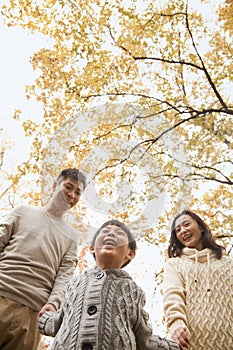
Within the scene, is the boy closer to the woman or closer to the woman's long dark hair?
the woman

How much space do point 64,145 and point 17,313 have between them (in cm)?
341

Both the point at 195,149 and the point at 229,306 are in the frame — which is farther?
the point at 195,149

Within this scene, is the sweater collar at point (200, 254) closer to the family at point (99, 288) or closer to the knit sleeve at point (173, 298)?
the family at point (99, 288)

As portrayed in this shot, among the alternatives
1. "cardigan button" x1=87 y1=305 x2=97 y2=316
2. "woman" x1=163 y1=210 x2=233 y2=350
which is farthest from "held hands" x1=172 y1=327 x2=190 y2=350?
"cardigan button" x1=87 y1=305 x2=97 y2=316

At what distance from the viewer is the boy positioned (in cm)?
133

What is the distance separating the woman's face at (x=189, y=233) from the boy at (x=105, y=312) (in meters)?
0.88

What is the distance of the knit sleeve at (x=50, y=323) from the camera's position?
5.11 ft

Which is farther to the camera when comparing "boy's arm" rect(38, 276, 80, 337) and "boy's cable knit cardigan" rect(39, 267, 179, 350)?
"boy's arm" rect(38, 276, 80, 337)

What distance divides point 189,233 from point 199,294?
589 millimetres

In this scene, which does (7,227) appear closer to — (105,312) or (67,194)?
(67,194)

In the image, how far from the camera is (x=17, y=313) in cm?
192

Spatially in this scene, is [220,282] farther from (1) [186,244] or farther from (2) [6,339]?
(2) [6,339]

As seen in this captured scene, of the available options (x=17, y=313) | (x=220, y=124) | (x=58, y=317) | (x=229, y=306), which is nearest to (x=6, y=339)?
(x=17, y=313)

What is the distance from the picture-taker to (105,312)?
140cm
